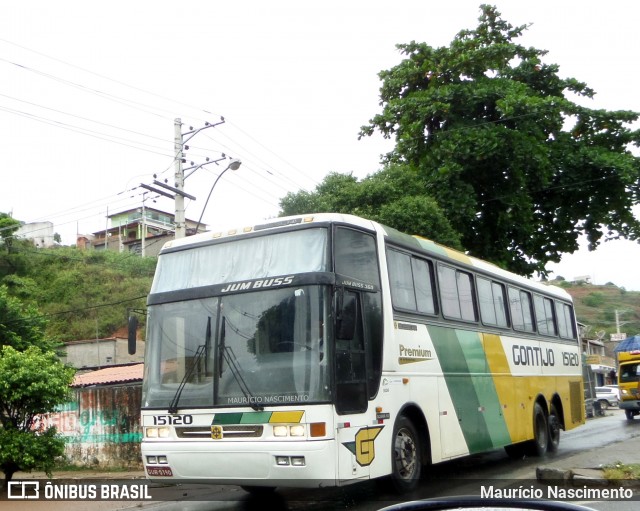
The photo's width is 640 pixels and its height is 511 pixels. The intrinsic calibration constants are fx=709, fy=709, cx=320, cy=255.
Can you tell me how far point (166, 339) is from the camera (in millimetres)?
8711

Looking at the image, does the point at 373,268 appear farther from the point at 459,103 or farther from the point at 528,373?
the point at 459,103

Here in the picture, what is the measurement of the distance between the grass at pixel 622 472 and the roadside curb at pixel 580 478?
7 cm

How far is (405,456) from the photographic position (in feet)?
29.7

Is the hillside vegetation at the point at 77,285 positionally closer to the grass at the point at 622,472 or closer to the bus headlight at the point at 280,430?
the grass at the point at 622,472

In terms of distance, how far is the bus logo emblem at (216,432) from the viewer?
7949 millimetres

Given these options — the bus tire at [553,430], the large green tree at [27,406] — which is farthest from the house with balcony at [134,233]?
the large green tree at [27,406]

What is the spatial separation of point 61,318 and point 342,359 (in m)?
40.2

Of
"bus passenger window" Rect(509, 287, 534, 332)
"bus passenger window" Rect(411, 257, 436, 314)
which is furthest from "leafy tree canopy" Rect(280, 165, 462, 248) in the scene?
"bus passenger window" Rect(411, 257, 436, 314)

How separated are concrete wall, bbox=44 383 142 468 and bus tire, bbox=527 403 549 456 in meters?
8.54

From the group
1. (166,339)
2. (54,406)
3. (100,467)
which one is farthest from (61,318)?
(166,339)

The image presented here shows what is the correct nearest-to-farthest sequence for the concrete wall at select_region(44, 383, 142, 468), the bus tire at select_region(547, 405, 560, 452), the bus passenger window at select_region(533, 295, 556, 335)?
1. the bus tire at select_region(547, 405, 560, 452)
2. the bus passenger window at select_region(533, 295, 556, 335)
3. the concrete wall at select_region(44, 383, 142, 468)

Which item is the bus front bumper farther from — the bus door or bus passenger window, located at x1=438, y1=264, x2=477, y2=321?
bus passenger window, located at x1=438, y1=264, x2=477, y2=321

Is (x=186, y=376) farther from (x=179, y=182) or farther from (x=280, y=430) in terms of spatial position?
(x=179, y=182)

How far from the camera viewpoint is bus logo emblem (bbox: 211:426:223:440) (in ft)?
26.1
